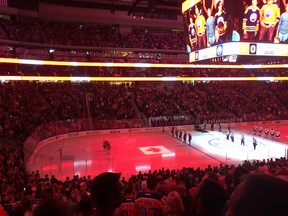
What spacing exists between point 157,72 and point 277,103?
17938 mm

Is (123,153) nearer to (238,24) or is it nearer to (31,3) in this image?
(238,24)

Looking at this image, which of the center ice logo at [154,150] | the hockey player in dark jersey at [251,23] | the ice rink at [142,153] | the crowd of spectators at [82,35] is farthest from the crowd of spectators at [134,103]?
the hockey player in dark jersey at [251,23]

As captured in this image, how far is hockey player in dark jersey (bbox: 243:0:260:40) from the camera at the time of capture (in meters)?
10.5

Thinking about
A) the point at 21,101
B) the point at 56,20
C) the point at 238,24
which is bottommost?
the point at 21,101

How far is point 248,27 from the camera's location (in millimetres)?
10594

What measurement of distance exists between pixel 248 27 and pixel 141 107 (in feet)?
86.8

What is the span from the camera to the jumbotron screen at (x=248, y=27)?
10.4 m

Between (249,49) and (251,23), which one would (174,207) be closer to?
(249,49)

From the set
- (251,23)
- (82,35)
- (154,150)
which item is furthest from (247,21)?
(82,35)

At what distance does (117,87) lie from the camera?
3962 centimetres

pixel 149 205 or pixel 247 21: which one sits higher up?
pixel 247 21

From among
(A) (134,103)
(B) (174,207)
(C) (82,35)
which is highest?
(C) (82,35)

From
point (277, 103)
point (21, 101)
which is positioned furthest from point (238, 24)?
point (277, 103)

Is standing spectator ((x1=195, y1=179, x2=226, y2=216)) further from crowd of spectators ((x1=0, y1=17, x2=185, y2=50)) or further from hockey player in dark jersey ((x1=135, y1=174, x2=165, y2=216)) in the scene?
crowd of spectators ((x1=0, y1=17, x2=185, y2=50))
